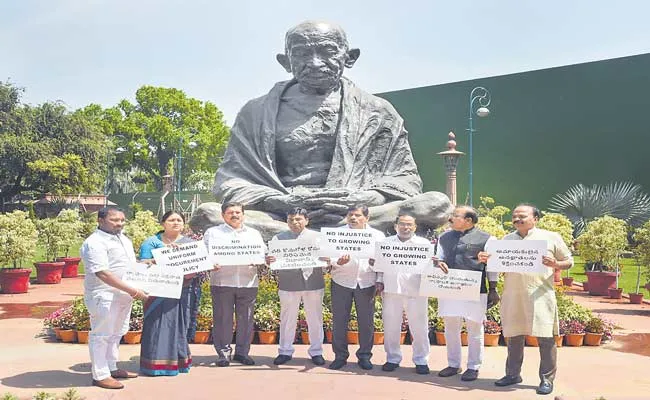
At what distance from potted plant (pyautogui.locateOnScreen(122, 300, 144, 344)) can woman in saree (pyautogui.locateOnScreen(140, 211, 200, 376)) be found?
1.44m

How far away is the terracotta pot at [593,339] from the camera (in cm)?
722

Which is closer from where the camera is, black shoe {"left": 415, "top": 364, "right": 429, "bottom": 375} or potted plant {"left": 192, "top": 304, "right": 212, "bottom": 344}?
black shoe {"left": 415, "top": 364, "right": 429, "bottom": 375}

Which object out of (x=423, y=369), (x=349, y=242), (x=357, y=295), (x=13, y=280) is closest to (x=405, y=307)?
(x=357, y=295)

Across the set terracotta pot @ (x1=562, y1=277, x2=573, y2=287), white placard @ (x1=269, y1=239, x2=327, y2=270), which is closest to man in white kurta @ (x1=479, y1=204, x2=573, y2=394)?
white placard @ (x1=269, y1=239, x2=327, y2=270)

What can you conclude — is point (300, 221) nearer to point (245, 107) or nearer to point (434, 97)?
point (245, 107)

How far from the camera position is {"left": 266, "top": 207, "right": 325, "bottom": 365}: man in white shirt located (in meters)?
5.87

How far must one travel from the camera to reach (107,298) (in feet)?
16.5

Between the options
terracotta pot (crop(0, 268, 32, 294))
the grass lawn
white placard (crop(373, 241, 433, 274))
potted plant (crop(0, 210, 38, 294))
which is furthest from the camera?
the grass lawn

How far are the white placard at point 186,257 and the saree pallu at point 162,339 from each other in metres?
0.33

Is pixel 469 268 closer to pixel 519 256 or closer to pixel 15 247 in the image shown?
pixel 519 256

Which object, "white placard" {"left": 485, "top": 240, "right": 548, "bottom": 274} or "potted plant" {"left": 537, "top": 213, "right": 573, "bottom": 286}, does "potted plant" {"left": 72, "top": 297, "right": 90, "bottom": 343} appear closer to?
"white placard" {"left": 485, "top": 240, "right": 548, "bottom": 274}

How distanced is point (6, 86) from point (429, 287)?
96.0ft

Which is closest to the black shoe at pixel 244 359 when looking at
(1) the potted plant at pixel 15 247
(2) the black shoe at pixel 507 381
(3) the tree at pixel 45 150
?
(2) the black shoe at pixel 507 381

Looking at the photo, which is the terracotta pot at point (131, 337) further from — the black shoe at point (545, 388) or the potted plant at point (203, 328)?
the black shoe at point (545, 388)
